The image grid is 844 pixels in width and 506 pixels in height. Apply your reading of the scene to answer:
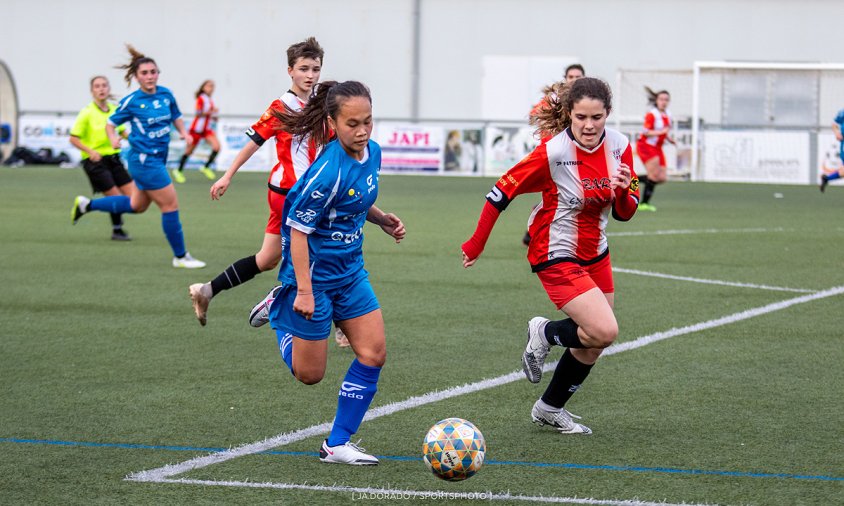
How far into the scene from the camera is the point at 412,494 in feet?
15.8

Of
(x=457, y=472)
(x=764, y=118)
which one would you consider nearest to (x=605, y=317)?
(x=457, y=472)

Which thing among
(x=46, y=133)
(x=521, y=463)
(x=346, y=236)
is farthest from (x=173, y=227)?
(x=46, y=133)

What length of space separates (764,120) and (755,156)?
5.18 meters

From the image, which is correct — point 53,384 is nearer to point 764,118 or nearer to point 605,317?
point 605,317

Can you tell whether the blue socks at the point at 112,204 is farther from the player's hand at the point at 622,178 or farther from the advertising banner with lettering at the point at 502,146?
the advertising banner with lettering at the point at 502,146

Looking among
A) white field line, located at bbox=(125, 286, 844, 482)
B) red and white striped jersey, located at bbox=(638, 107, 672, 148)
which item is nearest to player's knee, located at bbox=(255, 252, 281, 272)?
white field line, located at bbox=(125, 286, 844, 482)

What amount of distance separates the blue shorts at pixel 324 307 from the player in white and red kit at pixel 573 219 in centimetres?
64

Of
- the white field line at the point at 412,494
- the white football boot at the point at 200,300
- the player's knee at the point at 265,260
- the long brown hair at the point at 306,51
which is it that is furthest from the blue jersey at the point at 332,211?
the player's knee at the point at 265,260

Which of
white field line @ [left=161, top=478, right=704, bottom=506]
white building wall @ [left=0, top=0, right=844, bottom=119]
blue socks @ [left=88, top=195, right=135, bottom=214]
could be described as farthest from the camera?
white building wall @ [left=0, top=0, right=844, bottom=119]

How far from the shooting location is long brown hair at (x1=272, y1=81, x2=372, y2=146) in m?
5.18

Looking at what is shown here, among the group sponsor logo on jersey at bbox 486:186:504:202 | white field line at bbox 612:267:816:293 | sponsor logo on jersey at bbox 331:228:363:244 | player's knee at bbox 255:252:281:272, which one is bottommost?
white field line at bbox 612:267:816:293

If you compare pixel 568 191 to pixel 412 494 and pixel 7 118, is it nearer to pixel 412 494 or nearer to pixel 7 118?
pixel 412 494

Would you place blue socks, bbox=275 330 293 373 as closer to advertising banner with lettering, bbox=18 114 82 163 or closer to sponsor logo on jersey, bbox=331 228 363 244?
sponsor logo on jersey, bbox=331 228 363 244

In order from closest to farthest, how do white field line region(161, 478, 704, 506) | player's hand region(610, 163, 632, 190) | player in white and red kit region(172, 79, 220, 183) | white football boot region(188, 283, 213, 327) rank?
white field line region(161, 478, 704, 506) → player's hand region(610, 163, 632, 190) → white football boot region(188, 283, 213, 327) → player in white and red kit region(172, 79, 220, 183)
